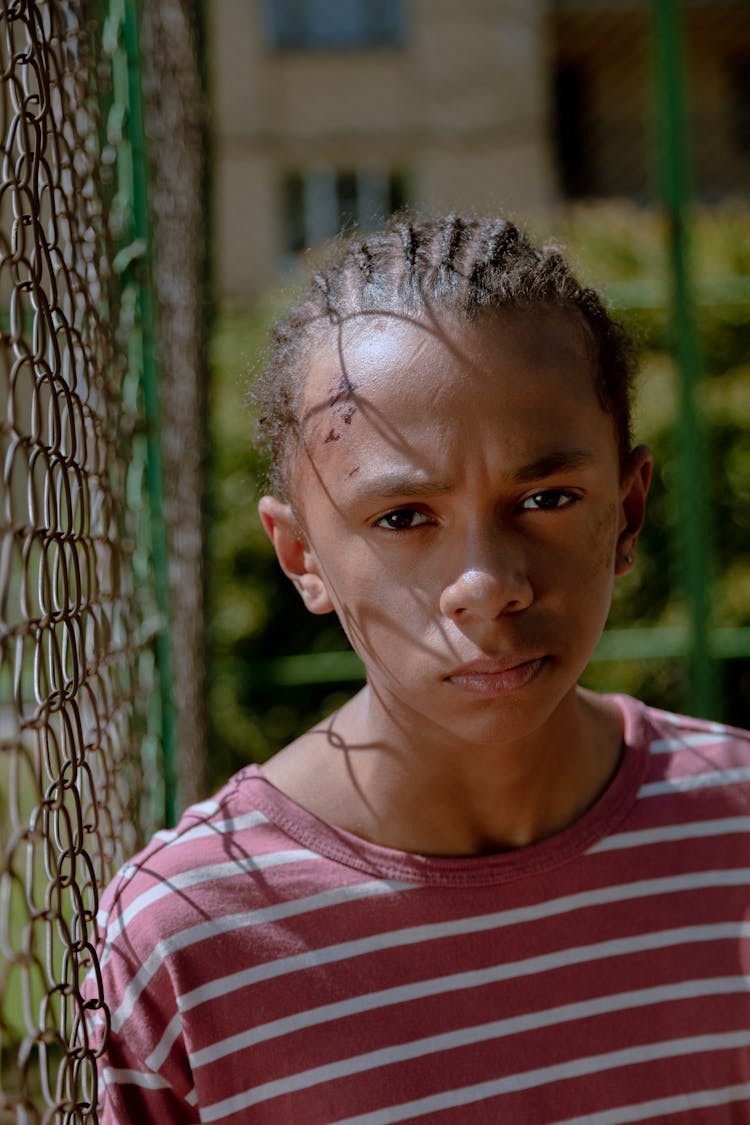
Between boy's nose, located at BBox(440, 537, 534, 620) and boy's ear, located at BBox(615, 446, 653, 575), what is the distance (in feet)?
0.77

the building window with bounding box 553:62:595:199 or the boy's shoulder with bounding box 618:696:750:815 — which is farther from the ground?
the building window with bounding box 553:62:595:199

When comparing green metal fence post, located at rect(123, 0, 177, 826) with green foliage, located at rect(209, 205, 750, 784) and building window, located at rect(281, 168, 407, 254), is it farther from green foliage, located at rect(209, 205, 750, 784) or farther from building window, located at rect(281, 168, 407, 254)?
building window, located at rect(281, 168, 407, 254)

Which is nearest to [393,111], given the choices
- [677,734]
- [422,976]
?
[677,734]

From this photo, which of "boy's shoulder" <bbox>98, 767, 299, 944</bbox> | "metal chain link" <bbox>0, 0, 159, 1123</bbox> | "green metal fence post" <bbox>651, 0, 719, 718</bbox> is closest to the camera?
"metal chain link" <bbox>0, 0, 159, 1123</bbox>

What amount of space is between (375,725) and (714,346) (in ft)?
16.6

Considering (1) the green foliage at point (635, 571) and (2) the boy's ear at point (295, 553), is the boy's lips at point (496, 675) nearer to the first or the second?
(2) the boy's ear at point (295, 553)

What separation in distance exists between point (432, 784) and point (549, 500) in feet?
1.14

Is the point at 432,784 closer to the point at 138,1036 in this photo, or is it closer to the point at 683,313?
the point at 138,1036

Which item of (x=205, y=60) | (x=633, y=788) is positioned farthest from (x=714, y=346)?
(x=633, y=788)

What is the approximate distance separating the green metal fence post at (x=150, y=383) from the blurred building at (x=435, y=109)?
31.8 ft

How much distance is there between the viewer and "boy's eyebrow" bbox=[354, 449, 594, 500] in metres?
1.18

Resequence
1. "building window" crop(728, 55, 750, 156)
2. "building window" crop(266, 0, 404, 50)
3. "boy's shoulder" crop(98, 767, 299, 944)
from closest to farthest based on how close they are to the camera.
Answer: "boy's shoulder" crop(98, 767, 299, 944) < "building window" crop(728, 55, 750, 156) < "building window" crop(266, 0, 404, 50)

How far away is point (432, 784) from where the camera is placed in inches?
53.9

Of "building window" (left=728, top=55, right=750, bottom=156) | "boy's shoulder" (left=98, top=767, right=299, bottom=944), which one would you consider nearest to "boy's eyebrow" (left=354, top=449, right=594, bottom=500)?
"boy's shoulder" (left=98, top=767, right=299, bottom=944)
